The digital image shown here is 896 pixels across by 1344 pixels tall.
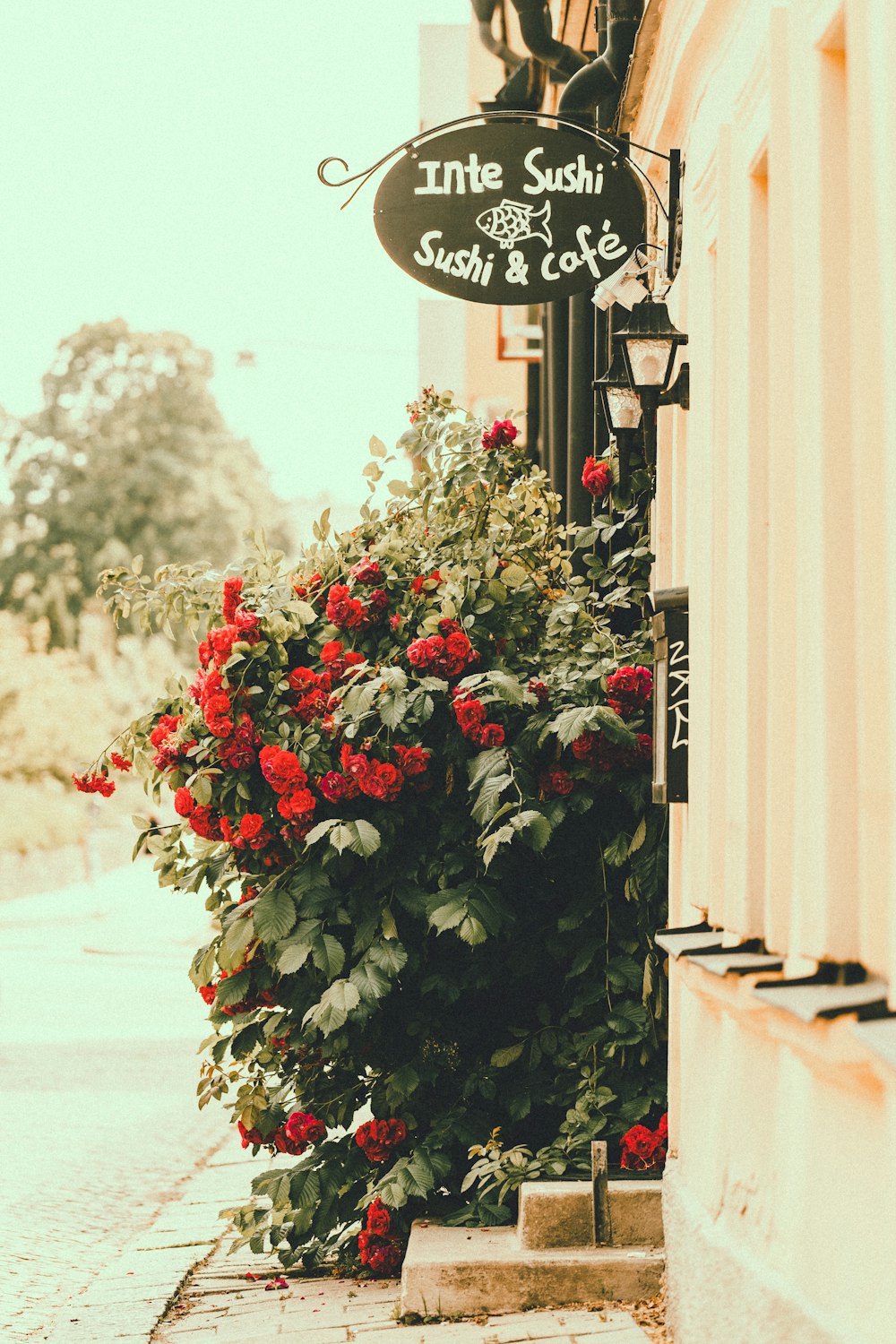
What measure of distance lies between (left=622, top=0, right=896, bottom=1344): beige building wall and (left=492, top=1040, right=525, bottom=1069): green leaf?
A: 0.82m

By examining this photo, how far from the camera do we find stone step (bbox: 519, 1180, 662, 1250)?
4469 mm

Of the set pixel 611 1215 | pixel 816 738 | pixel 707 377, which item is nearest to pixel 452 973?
pixel 611 1215

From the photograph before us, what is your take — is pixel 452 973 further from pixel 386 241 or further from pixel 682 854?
pixel 386 241

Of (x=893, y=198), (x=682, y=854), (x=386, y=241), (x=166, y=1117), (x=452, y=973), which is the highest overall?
(x=386, y=241)

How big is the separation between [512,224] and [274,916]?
95.3 inches

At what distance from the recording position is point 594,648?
205 inches

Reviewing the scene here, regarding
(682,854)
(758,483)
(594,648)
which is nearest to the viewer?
(758,483)

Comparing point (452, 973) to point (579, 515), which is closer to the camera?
point (452, 973)

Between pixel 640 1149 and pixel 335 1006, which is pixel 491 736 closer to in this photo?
pixel 335 1006

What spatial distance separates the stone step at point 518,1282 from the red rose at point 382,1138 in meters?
0.62

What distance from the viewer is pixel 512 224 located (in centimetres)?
483

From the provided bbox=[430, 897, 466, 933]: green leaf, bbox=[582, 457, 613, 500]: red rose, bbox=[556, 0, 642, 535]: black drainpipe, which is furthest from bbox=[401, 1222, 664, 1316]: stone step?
bbox=[556, 0, 642, 535]: black drainpipe

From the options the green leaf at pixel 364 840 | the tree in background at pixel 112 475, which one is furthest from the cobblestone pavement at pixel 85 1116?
the tree in background at pixel 112 475

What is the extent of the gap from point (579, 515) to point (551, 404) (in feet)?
6.57
